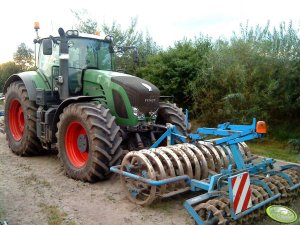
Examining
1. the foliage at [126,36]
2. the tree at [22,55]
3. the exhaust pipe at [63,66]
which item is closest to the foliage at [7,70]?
the tree at [22,55]

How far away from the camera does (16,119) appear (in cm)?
816

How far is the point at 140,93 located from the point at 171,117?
101 cm

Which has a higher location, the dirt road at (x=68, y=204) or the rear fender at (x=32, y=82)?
the rear fender at (x=32, y=82)

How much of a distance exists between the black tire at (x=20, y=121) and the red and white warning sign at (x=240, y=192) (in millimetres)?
4369

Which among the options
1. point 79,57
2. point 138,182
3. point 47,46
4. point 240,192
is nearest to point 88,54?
point 79,57

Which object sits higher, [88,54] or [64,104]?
[88,54]

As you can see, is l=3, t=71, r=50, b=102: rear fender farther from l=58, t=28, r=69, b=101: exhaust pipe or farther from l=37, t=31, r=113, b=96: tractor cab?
l=58, t=28, r=69, b=101: exhaust pipe

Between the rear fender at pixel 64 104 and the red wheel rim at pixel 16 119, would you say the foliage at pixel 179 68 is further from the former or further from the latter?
the rear fender at pixel 64 104

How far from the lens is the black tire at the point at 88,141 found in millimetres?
5450

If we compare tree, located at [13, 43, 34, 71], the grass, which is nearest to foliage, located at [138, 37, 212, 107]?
Result: the grass

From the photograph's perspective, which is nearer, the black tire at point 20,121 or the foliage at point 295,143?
the black tire at point 20,121

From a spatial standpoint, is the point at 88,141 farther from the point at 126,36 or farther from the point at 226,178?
the point at 126,36

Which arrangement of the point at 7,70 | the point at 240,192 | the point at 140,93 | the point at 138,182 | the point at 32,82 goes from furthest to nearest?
the point at 7,70, the point at 32,82, the point at 140,93, the point at 138,182, the point at 240,192

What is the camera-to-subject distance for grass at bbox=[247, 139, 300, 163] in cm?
761
